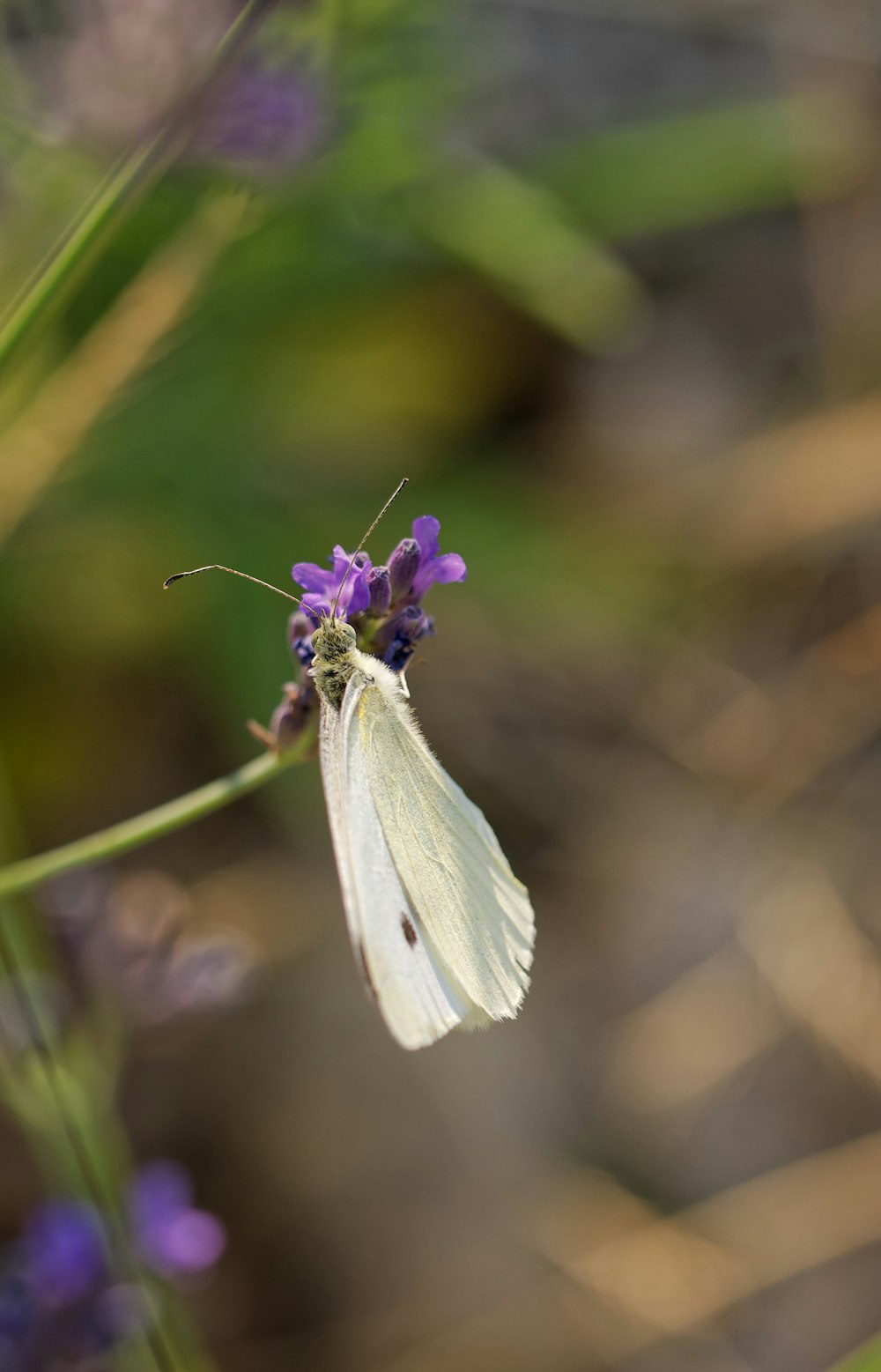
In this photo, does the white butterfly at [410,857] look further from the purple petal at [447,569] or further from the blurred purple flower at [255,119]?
the blurred purple flower at [255,119]

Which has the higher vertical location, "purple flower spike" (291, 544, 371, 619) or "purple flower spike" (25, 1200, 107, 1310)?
"purple flower spike" (291, 544, 371, 619)

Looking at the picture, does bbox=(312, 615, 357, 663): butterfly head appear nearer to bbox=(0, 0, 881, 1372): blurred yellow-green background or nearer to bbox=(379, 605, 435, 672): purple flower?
bbox=(379, 605, 435, 672): purple flower

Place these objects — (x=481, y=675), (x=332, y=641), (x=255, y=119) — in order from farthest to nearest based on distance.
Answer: (x=481, y=675) < (x=255, y=119) < (x=332, y=641)

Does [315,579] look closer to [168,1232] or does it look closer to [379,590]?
[379,590]

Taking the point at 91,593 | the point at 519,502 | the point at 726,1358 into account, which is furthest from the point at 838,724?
the point at 91,593

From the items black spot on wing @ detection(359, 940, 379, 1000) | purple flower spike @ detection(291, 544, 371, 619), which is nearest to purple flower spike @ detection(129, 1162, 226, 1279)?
black spot on wing @ detection(359, 940, 379, 1000)

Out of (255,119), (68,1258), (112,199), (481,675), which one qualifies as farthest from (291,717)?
(481,675)

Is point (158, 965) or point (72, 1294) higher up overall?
point (158, 965)
